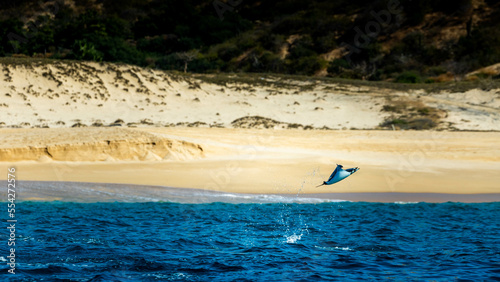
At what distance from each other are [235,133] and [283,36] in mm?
50268

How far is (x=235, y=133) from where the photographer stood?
24109mm

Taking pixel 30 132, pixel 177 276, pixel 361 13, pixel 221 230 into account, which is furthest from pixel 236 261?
pixel 361 13

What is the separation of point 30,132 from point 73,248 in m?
12.1

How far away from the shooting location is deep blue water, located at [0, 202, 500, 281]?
830 centimetres

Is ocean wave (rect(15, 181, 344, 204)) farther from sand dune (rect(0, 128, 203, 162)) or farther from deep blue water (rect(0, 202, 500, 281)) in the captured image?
sand dune (rect(0, 128, 203, 162))

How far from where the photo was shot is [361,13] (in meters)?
75.7

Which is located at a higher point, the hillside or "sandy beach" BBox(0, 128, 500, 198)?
the hillside

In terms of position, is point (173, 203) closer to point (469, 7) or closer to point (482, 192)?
point (482, 192)

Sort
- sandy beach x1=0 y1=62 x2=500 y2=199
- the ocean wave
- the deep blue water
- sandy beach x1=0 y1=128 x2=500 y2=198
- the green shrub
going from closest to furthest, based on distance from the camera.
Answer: the deep blue water, the ocean wave, sandy beach x1=0 y1=128 x2=500 y2=198, sandy beach x1=0 y1=62 x2=500 y2=199, the green shrub

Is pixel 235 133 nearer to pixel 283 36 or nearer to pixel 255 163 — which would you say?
pixel 255 163

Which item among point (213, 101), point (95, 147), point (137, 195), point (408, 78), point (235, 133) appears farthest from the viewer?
point (408, 78)

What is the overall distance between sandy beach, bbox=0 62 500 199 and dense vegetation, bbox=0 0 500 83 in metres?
11.2

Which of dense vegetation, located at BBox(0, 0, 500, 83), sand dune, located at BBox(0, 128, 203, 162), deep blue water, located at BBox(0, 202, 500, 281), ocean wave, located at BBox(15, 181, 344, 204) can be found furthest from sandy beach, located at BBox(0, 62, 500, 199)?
dense vegetation, located at BBox(0, 0, 500, 83)

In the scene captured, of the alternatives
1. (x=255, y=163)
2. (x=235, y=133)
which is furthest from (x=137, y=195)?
(x=235, y=133)
